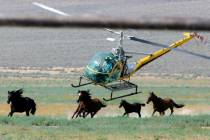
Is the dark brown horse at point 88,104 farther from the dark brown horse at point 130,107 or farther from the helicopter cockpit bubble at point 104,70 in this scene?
the helicopter cockpit bubble at point 104,70

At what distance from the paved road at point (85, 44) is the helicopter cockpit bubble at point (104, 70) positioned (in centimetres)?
2712

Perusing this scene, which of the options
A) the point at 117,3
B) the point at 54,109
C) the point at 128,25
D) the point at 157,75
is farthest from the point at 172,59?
the point at 128,25

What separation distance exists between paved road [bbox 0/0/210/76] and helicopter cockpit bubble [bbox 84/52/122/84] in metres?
27.1

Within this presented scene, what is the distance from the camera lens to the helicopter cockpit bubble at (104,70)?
80.5 ft

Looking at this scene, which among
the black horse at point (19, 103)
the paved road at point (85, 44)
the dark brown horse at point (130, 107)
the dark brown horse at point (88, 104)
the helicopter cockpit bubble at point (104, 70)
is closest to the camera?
Answer: the black horse at point (19, 103)

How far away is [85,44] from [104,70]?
154ft

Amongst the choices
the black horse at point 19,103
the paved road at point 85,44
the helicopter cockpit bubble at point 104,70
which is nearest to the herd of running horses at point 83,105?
the black horse at point 19,103

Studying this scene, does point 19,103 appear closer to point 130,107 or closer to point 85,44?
point 130,107

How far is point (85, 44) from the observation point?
7156 centimetres

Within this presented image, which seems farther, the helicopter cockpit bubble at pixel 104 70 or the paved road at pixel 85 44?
the paved road at pixel 85 44

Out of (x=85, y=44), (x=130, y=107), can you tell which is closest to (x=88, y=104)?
(x=130, y=107)

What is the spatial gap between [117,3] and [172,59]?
91.2ft

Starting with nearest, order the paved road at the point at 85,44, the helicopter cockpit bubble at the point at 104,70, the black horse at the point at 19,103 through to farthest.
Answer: the black horse at the point at 19,103, the helicopter cockpit bubble at the point at 104,70, the paved road at the point at 85,44

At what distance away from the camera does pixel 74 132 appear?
15.8m
